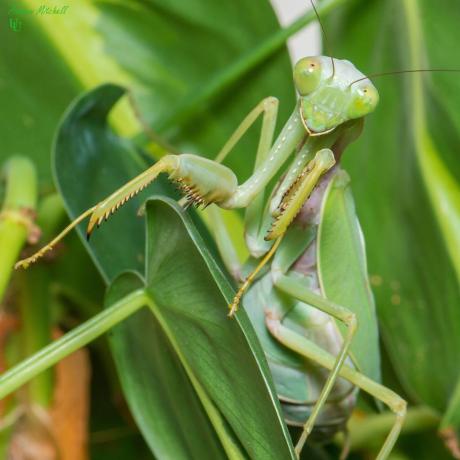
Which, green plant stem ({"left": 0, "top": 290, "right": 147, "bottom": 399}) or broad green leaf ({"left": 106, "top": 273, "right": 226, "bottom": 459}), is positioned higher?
green plant stem ({"left": 0, "top": 290, "right": 147, "bottom": 399})

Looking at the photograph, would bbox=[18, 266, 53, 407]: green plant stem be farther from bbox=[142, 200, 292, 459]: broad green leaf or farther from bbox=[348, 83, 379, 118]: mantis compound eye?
bbox=[348, 83, 379, 118]: mantis compound eye

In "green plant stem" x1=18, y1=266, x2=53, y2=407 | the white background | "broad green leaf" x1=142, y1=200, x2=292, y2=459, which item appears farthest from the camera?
the white background

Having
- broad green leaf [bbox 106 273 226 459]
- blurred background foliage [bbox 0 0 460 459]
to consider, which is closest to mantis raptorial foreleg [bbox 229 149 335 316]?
broad green leaf [bbox 106 273 226 459]

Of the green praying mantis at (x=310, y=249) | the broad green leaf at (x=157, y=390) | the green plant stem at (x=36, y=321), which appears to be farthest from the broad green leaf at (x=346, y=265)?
the green plant stem at (x=36, y=321)

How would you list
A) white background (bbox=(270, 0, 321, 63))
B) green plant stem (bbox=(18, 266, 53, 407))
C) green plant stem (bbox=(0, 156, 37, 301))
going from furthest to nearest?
1. white background (bbox=(270, 0, 321, 63))
2. green plant stem (bbox=(18, 266, 53, 407))
3. green plant stem (bbox=(0, 156, 37, 301))

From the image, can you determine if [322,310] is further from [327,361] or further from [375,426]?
[375,426]

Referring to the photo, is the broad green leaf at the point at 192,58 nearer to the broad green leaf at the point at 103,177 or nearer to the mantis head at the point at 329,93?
the broad green leaf at the point at 103,177

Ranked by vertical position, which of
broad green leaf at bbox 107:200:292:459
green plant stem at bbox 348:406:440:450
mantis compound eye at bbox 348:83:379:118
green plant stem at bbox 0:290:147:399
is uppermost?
mantis compound eye at bbox 348:83:379:118

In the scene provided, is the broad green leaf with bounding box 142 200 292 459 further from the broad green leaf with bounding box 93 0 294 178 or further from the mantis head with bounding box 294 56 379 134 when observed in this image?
the broad green leaf with bounding box 93 0 294 178

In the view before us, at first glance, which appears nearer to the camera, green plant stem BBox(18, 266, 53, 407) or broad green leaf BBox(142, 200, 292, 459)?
broad green leaf BBox(142, 200, 292, 459)
